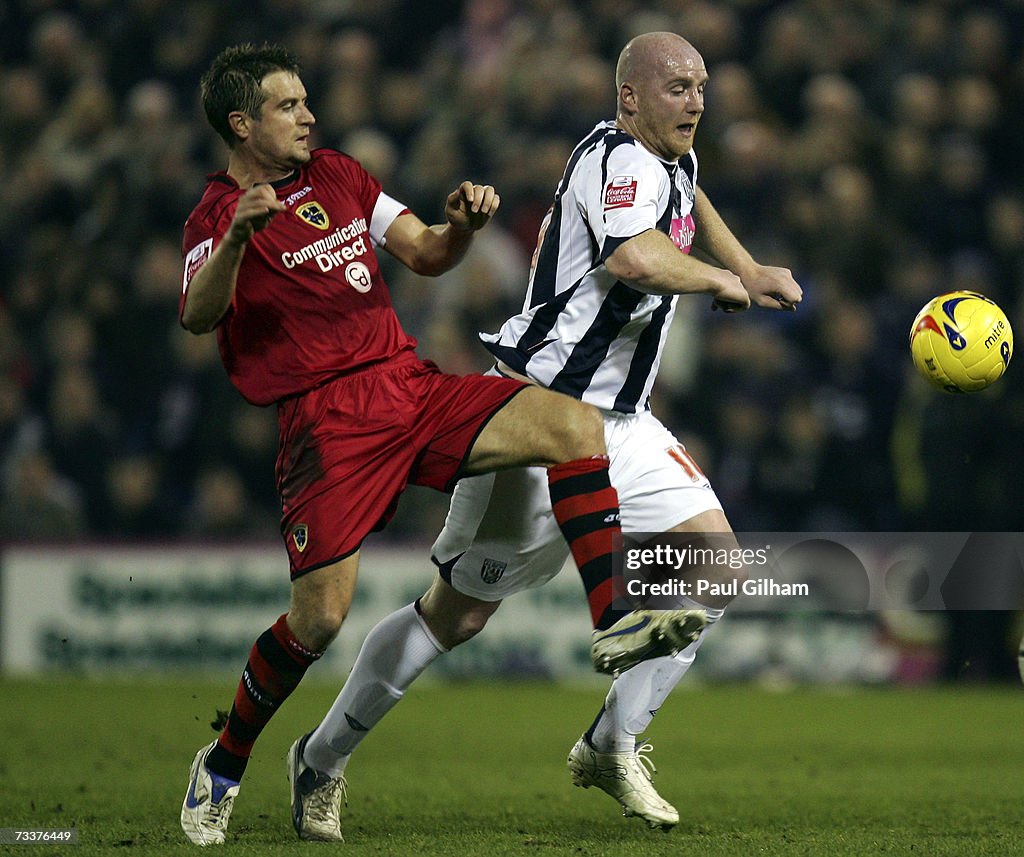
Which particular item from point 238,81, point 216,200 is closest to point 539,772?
point 216,200

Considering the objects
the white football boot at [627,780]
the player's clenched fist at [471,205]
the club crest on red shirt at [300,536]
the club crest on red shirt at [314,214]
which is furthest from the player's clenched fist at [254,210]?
the white football boot at [627,780]

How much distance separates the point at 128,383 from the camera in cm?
1029

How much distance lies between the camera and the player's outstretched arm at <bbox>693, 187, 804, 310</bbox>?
4801mm

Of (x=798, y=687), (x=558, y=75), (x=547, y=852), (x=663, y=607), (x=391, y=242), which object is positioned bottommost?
(x=798, y=687)

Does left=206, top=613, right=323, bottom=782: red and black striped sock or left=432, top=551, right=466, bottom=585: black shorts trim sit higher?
left=432, top=551, right=466, bottom=585: black shorts trim

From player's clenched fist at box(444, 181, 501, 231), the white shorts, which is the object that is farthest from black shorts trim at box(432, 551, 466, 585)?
player's clenched fist at box(444, 181, 501, 231)

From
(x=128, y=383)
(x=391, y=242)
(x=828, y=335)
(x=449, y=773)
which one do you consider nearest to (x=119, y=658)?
(x=128, y=383)

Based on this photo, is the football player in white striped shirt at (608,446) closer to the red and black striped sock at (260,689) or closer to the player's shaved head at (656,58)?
the player's shaved head at (656,58)

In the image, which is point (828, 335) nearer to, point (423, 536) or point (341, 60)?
point (423, 536)

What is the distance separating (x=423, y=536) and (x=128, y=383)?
225 cm

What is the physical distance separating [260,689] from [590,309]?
1.58 metres

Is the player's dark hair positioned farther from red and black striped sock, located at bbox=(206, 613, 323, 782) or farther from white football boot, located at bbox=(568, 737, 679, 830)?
white football boot, located at bbox=(568, 737, 679, 830)

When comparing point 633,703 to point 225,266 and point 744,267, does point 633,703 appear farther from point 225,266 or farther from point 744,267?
point 225,266

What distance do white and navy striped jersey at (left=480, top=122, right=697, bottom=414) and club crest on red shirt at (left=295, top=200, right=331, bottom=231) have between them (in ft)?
2.31
